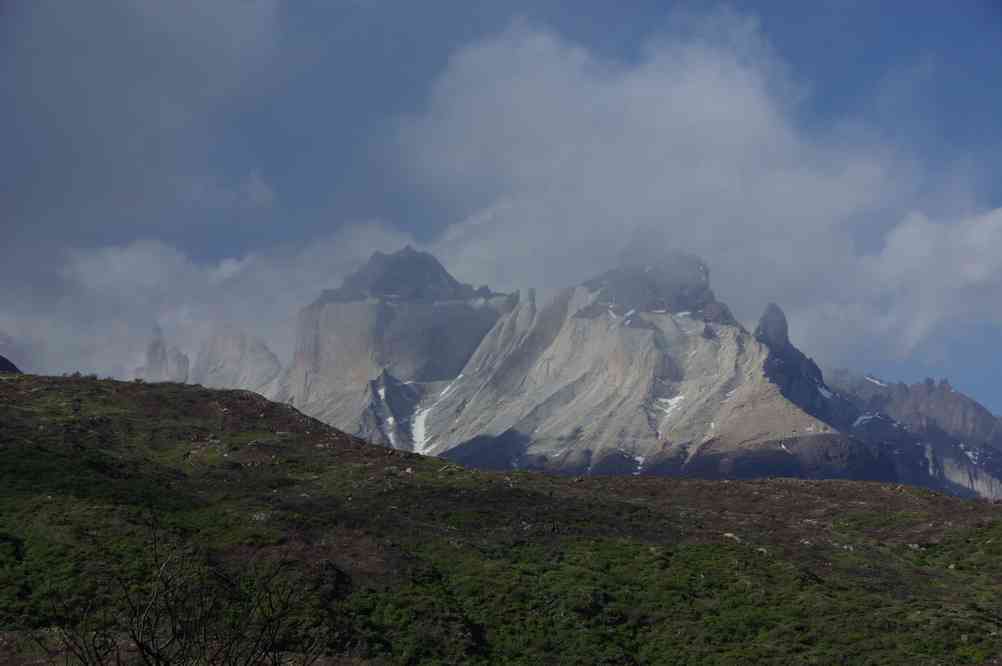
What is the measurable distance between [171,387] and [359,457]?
2135 centimetres

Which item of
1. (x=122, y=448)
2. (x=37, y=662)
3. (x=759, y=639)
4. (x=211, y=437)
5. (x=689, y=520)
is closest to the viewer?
(x=37, y=662)

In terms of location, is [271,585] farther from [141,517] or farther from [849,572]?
[849,572]

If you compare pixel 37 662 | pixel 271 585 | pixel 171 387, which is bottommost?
pixel 37 662

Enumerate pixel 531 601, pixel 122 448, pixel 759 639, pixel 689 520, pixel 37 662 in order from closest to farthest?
pixel 37 662
pixel 759 639
pixel 531 601
pixel 689 520
pixel 122 448

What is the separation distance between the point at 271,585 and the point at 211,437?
83.7 ft

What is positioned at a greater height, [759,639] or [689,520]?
[689,520]

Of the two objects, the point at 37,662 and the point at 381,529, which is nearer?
the point at 37,662

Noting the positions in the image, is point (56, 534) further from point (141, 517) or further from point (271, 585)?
point (271, 585)

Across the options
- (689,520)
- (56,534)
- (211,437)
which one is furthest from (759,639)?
(211,437)

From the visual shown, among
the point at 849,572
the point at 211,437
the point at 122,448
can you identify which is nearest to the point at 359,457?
the point at 211,437

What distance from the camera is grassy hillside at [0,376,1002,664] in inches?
1630

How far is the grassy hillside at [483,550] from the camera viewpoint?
4141cm

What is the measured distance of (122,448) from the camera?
63.1 m

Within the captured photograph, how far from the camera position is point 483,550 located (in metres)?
51.2
